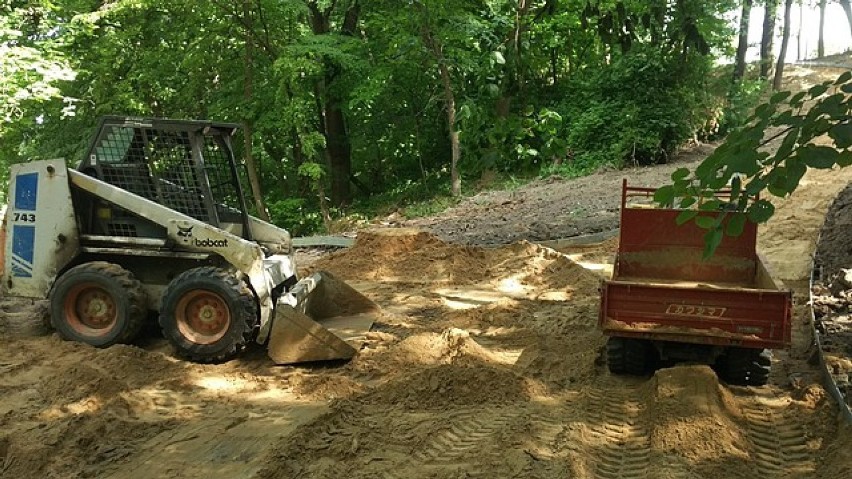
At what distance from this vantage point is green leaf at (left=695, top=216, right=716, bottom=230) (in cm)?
298

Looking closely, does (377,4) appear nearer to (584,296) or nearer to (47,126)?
(47,126)

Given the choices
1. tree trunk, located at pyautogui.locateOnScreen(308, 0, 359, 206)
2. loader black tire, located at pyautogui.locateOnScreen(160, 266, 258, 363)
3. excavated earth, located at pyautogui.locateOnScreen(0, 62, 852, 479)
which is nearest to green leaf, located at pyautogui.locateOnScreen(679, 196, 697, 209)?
excavated earth, located at pyautogui.locateOnScreen(0, 62, 852, 479)

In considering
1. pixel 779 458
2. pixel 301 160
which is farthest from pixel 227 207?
pixel 301 160

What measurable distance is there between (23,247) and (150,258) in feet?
4.20

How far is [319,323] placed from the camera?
7.40 m

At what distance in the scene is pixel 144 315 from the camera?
22.7 feet

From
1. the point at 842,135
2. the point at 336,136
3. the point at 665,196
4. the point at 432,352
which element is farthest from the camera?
the point at 336,136

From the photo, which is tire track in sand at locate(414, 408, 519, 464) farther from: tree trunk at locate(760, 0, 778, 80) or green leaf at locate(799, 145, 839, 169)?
tree trunk at locate(760, 0, 778, 80)

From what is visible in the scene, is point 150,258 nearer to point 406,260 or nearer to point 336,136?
point 406,260

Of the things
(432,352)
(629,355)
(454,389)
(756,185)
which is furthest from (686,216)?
(432,352)

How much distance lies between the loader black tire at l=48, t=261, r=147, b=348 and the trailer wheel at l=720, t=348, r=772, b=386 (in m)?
5.49

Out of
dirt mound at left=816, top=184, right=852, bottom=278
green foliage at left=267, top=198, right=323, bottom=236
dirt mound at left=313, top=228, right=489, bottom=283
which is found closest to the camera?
dirt mound at left=816, top=184, right=852, bottom=278

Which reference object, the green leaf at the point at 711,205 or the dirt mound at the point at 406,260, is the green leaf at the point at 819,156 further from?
the dirt mound at the point at 406,260

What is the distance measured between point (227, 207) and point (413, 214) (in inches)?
371
